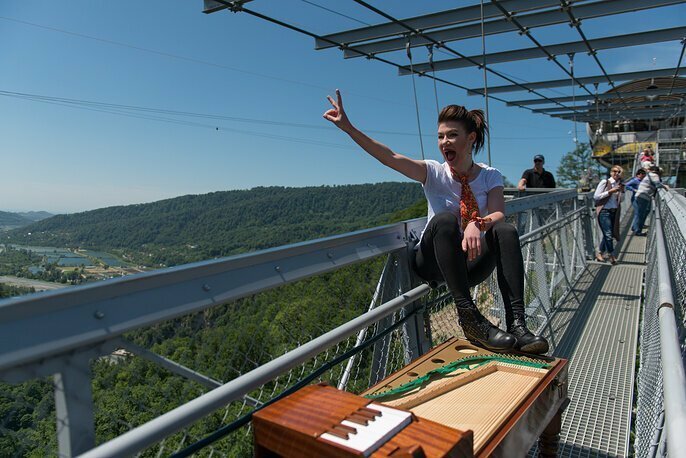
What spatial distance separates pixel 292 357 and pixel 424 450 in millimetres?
522

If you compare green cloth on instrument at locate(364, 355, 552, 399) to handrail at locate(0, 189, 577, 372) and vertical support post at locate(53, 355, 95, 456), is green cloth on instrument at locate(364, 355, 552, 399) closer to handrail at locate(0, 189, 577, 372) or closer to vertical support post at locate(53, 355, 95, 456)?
handrail at locate(0, 189, 577, 372)

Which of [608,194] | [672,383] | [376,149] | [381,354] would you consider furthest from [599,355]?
[608,194]

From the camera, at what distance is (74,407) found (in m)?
1.03

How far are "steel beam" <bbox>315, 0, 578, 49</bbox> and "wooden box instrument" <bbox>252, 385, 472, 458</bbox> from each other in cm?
544

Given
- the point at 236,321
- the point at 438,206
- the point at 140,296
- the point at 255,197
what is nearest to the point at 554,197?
the point at 438,206

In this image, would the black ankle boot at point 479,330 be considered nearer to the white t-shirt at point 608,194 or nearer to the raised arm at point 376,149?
the raised arm at point 376,149

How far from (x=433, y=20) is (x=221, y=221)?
58522mm

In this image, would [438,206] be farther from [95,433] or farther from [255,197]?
[255,197]

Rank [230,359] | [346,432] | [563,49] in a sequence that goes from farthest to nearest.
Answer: [563,49]
[230,359]
[346,432]

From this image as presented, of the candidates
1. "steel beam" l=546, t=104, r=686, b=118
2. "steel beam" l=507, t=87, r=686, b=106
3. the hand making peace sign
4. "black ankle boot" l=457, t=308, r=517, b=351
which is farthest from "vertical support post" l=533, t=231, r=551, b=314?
"steel beam" l=546, t=104, r=686, b=118

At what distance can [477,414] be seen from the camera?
5.24ft

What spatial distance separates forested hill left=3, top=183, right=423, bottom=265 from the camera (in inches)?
1202

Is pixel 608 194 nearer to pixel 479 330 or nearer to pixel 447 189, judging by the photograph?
pixel 447 189

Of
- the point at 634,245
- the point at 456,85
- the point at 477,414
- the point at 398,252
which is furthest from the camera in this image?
the point at 634,245
